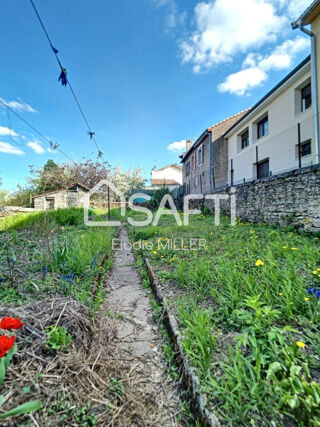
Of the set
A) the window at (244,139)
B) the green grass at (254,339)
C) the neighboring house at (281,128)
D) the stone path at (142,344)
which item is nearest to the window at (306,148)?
the neighboring house at (281,128)

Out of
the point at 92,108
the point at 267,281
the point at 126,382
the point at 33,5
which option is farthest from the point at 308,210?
the point at 92,108

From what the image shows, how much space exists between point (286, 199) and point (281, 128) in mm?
5080

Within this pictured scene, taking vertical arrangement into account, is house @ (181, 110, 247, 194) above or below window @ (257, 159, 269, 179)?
above

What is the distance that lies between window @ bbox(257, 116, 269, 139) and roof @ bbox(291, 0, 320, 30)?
12.6 feet

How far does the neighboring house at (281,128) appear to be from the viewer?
6.66 metres

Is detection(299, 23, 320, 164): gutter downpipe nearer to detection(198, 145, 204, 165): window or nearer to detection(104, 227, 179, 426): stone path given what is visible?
detection(104, 227, 179, 426): stone path

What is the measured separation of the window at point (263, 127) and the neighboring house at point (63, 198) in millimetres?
15924

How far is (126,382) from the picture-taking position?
46.9 inches

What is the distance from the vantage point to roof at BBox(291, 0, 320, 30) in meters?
5.32

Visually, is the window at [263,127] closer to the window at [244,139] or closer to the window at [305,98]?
the window at [244,139]

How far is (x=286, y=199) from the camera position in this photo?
490 cm

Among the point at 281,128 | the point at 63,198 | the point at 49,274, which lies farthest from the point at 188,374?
the point at 63,198

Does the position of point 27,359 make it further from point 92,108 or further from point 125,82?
point 125,82

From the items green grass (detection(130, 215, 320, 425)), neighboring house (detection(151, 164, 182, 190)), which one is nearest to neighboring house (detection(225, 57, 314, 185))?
green grass (detection(130, 215, 320, 425))
